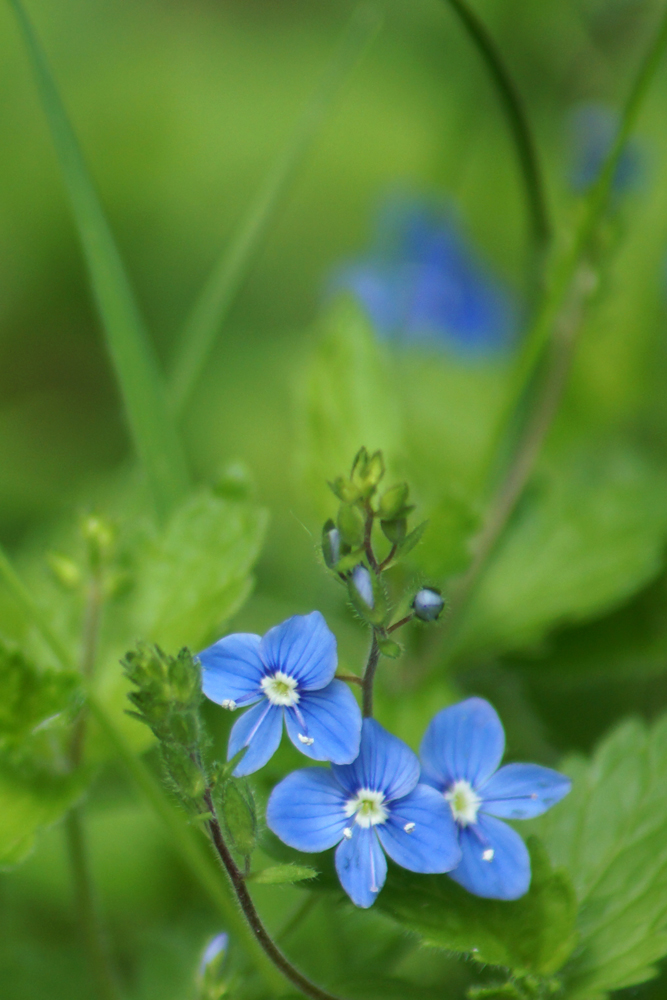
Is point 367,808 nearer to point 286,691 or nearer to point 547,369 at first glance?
point 286,691

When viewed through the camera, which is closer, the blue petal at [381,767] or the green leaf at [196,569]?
the blue petal at [381,767]

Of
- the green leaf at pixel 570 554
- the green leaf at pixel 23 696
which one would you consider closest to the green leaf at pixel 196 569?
the green leaf at pixel 23 696

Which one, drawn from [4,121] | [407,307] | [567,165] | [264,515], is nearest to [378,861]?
[264,515]

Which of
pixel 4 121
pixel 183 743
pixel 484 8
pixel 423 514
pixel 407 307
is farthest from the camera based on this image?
pixel 4 121

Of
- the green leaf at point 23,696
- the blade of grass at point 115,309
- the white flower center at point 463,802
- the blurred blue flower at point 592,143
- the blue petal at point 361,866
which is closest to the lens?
the blue petal at point 361,866

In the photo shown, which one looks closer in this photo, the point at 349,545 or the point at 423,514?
the point at 349,545

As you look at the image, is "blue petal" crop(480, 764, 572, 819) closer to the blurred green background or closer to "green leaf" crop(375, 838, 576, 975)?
"green leaf" crop(375, 838, 576, 975)

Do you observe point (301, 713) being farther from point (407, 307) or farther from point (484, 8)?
point (484, 8)

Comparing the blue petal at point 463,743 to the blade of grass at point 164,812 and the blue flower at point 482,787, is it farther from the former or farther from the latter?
the blade of grass at point 164,812
